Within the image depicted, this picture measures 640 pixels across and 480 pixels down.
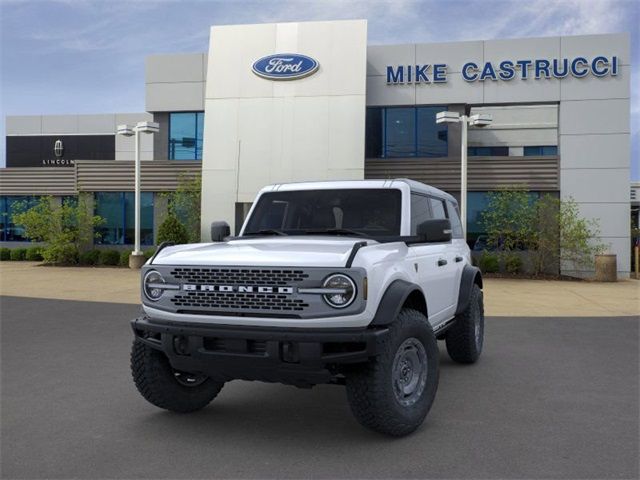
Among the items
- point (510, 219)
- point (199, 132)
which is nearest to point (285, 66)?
point (199, 132)

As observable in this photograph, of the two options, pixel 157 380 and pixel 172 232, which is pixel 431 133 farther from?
pixel 157 380

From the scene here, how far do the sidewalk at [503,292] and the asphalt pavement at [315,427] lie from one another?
503 cm

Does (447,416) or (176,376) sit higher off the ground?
(176,376)

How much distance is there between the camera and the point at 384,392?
13.0 ft

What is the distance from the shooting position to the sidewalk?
12.2 metres

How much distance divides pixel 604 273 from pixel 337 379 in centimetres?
1770

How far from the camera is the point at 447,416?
4.85 m

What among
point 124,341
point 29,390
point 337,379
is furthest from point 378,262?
point 124,341

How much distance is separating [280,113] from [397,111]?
4891 millimetres

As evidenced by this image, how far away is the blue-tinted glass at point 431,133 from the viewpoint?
2308 centimetres

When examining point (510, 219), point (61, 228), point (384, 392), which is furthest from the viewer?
point (61, 228)

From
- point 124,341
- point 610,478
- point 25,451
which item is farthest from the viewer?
point 124,341

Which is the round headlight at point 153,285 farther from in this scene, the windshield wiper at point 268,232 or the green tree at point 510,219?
the green tree at point 510,219

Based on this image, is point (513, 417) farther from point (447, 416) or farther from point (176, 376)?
point (176, 376)
